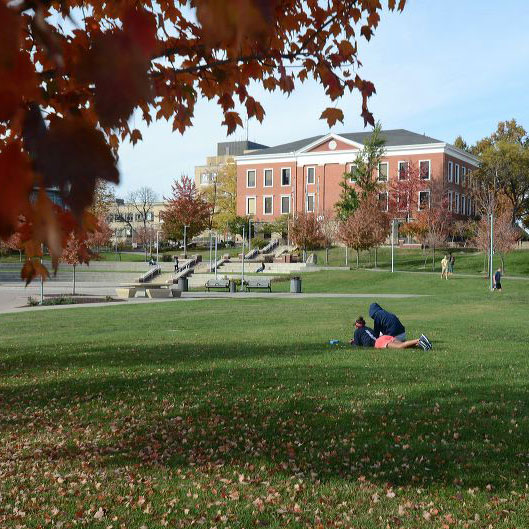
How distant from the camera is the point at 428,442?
21.7 ft

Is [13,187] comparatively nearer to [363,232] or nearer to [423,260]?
[363,232]

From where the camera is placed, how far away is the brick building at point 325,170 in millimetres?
76438

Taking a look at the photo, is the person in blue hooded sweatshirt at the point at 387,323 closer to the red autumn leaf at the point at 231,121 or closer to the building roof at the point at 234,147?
the red autumn leaf at the point at 231,121

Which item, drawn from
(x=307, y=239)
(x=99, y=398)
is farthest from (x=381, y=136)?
(x=99, y=398)

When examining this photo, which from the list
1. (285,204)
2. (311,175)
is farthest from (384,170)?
(285,204)

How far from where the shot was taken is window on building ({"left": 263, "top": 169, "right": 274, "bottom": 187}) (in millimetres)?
86625

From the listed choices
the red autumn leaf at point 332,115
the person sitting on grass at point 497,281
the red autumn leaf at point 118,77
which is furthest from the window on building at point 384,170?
the red autumn leaf at point 118,77

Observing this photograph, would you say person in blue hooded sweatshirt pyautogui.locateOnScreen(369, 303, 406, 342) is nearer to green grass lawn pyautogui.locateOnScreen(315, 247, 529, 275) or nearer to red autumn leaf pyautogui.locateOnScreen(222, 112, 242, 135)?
red autumn leaf pyautogui.locateOnScreen(222, 112, 242, 135)

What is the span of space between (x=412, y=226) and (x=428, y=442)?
65.0 metres

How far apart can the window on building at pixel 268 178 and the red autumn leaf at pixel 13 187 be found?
85890mm

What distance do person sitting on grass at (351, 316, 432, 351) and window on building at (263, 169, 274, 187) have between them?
241ft

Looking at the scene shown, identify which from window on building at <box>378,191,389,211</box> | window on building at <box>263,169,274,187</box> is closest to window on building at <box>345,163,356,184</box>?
window on building at <box>378,191,389,211</box>

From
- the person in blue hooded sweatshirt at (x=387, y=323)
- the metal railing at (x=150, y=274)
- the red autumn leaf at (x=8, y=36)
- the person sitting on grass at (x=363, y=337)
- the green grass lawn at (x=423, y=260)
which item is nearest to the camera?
the red autumn leaf at (x=8, y=36)

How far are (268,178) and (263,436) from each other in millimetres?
81296
